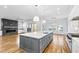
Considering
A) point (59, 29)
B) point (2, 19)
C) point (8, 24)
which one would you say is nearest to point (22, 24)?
point (8, 24)

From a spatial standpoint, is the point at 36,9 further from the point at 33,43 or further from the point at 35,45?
the point at 35,45

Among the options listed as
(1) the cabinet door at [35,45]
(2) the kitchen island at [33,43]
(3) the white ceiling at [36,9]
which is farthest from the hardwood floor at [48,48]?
(3) the white ceiling at [36,9]

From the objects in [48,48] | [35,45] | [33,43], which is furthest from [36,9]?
[35,45]

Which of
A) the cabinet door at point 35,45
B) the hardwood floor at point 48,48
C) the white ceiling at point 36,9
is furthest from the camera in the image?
the white ceiling at point 36,9

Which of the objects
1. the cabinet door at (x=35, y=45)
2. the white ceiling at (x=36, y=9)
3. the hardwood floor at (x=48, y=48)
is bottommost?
the hardwood floor at (x=48, y=48)

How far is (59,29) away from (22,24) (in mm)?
6741

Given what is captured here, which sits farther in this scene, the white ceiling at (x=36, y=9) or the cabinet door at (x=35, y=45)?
the white ceiling at (x=36, y=9)

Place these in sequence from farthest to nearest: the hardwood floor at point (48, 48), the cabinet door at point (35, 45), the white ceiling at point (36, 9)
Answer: the white ceiling at point (36, 9) → the hardwood floor at point (48, 48) → the cabinet door at point (35, 45)

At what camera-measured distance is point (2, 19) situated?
9.56 m

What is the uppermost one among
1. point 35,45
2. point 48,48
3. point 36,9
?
point 36,9

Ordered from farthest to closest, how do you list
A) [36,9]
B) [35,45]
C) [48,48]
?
[36,9], [48,48], [35,45]

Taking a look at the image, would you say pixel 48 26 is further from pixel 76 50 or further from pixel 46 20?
pixel 76 50

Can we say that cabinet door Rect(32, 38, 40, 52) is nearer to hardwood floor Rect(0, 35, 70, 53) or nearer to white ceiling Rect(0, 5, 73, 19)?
hardwood floor Rect(0, 35, 70, 53)

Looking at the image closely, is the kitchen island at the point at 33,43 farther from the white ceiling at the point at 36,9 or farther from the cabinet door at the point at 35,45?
the white ceiling at the point at 36,9
